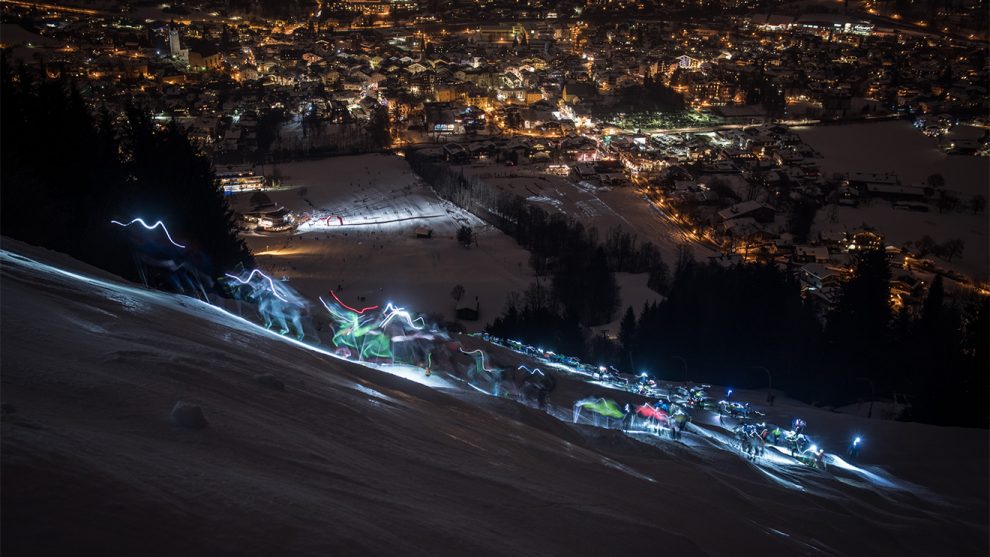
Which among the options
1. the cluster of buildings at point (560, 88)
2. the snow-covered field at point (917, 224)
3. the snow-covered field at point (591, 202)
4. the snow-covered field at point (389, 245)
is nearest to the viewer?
the snow-covered field at point (389, 245)

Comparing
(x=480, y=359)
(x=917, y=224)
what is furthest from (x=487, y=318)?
(x=917, y=224)

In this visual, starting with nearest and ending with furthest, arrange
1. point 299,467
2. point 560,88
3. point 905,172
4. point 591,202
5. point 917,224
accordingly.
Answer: point 299,467 < point 917,224 < point 591,202 < point 905,172 < point 560,88

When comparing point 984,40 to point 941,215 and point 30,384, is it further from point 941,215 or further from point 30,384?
point 30,384

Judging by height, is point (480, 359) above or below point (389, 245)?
above

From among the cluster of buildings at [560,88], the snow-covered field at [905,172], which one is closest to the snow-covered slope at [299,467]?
the cluster of buildings at [560,88]

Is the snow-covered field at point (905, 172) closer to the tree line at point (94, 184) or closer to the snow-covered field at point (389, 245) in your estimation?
the snow-covered field at point (389, 245)

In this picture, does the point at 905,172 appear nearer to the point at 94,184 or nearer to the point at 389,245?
the point at 389,245
